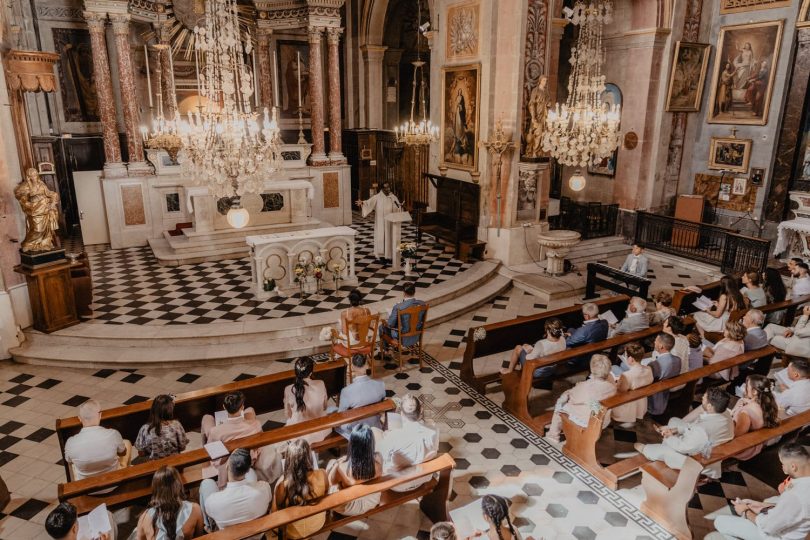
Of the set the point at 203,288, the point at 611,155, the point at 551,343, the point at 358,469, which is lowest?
the point at 203,288

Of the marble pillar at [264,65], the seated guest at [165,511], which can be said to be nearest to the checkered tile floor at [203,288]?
the seated guest at [165,511]

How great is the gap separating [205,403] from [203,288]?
5.33m

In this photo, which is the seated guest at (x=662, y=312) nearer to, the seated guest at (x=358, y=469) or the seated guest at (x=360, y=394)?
the seated guest at (x=360, y=394)

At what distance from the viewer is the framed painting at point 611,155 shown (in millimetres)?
14190

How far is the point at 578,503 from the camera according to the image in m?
5.26

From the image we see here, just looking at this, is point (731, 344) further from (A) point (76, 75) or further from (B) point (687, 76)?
(A) point (76, 75)

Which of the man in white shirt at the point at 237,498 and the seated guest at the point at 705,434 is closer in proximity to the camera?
the man in white shirt at the point at 237,498

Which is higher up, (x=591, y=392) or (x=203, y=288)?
(x=591, y=392)

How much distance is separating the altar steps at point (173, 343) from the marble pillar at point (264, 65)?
931cm

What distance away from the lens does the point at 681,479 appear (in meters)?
4.68

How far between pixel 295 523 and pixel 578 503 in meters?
2.66

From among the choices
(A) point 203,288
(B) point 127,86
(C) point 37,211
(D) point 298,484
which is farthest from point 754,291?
(B) point 127,86

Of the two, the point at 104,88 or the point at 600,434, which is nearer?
the point at 600,434

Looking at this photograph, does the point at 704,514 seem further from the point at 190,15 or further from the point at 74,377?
the point at 190,15
